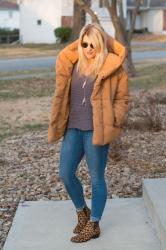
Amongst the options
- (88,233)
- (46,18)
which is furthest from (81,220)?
(46,18)

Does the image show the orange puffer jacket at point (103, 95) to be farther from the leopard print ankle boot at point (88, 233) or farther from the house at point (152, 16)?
the house at point (152, 16)

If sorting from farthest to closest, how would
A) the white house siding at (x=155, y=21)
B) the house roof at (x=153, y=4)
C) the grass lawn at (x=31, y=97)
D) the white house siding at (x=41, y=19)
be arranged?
the house roof at (x=153, y=4) < the white house siding at (x=155, y=21) < the white house siding at (x=41, y=19) < the grass lawn at (x=31, y=97)

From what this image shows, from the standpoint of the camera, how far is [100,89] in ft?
14.8

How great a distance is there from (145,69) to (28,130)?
41.9ft

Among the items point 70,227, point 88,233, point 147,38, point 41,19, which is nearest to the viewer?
point 88,233

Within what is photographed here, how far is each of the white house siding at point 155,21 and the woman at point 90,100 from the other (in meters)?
56.5

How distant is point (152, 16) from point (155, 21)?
109 cm

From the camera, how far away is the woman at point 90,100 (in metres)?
4.50

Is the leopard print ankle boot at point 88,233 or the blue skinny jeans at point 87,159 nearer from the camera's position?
the blue skinny jeans at point 87,159

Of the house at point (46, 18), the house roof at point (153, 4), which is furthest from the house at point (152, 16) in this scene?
the house at point (46, 18)

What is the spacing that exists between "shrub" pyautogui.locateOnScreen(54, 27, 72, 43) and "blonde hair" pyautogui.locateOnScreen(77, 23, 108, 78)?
42.0 m

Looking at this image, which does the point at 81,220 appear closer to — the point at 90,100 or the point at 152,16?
the point at 90,100

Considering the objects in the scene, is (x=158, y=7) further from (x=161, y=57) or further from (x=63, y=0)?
(x=161, y=57)

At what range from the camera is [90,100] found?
178 inches
